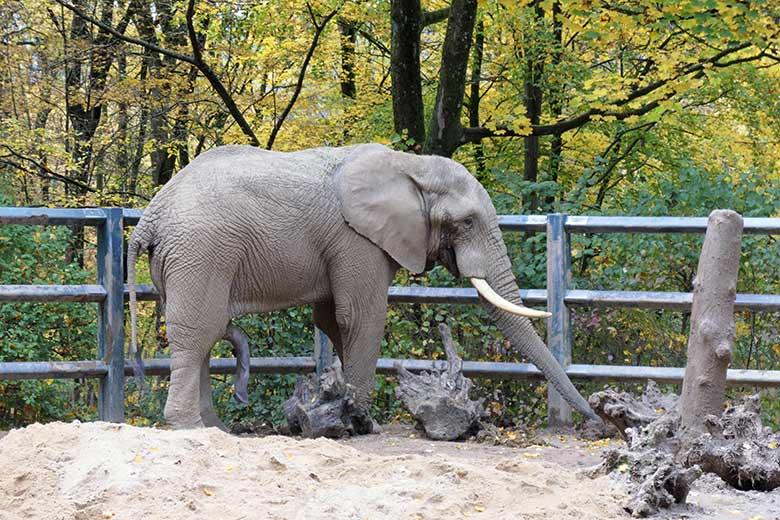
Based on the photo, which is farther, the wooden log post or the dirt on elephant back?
the wooden log post

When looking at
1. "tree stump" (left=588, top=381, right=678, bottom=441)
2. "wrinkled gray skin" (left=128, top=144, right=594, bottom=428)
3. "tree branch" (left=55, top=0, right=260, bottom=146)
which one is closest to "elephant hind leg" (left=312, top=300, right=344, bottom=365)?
"wrinkled gray skin" (left=128, top=144, right=594, bottom=428)

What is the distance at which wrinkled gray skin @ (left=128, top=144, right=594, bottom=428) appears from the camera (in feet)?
24.5

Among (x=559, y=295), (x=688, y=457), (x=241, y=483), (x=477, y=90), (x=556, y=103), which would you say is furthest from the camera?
(x=477, y=90)

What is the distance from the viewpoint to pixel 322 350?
29.0 feet

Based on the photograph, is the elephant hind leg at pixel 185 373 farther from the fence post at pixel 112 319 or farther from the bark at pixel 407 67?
the bark at pixel 407 67

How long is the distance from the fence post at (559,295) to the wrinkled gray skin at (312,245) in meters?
0.33

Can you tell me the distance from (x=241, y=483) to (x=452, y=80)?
730 centimetres

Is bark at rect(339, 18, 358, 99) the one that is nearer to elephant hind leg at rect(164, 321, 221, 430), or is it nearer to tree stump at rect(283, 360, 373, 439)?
tree stump at rect(283, 360, 373, 439)

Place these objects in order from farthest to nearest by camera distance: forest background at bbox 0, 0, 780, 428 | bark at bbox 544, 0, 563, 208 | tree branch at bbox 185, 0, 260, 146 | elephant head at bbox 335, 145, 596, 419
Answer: bark at bbox 544, 0, 563, 208, tree branch at bbox 185, 0, 260, 146, forest background at bbox 0, 0, 780, 428, elephant head at bbox 335, 145, 596, 419

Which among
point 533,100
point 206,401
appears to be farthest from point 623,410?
point 533,100

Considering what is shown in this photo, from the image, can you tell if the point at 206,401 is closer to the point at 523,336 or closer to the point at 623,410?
the point at 523,336

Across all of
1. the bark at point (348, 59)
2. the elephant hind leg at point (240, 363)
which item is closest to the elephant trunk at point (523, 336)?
the elephant hind leg at point (240, 363)

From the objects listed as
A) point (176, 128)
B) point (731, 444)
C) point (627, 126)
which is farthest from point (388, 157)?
point (176, 128)

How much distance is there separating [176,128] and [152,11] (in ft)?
6.86
